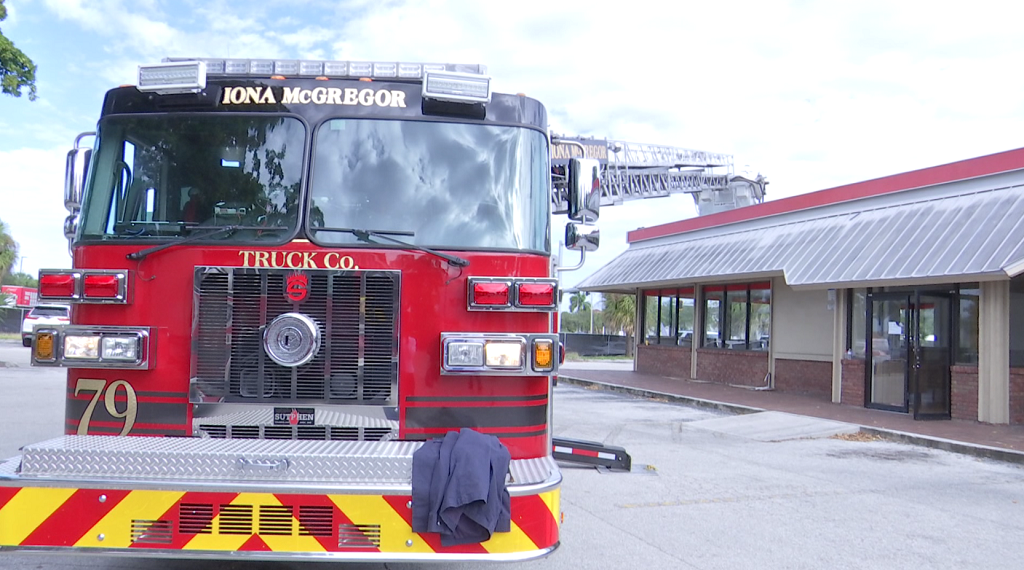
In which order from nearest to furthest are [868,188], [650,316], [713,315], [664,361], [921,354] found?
[921,354] → [868,188] → [713,315] → [664,361] → [650,316]

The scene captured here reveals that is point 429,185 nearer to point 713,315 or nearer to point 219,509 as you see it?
point 219,509

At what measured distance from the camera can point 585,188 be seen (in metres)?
5.12

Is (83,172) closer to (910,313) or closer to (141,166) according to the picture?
(141,166)

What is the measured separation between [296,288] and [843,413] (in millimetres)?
12564

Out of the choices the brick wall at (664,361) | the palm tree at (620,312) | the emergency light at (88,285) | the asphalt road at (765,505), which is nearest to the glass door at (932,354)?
the asphalt road at (765,505)

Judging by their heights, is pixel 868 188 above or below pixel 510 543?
above

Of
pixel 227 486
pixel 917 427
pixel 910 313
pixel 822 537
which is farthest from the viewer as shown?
pixel 910 313

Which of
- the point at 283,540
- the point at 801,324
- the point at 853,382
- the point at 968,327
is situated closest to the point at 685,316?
the point at 801,324

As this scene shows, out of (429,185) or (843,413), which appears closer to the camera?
(429,185)

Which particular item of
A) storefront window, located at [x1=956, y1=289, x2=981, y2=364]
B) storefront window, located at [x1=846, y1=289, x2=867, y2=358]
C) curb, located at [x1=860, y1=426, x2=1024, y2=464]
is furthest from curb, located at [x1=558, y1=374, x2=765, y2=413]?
storefront window, located at [x1=956, y1=289, x2=981, y2=364]

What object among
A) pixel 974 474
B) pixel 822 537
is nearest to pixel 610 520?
pixel 822 537

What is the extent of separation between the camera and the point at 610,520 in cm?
662

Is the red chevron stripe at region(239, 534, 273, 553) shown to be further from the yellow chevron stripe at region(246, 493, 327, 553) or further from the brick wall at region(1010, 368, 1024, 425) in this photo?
the brick wall at region(1010, 368, 1024, 425)

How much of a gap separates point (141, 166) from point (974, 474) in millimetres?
9213
